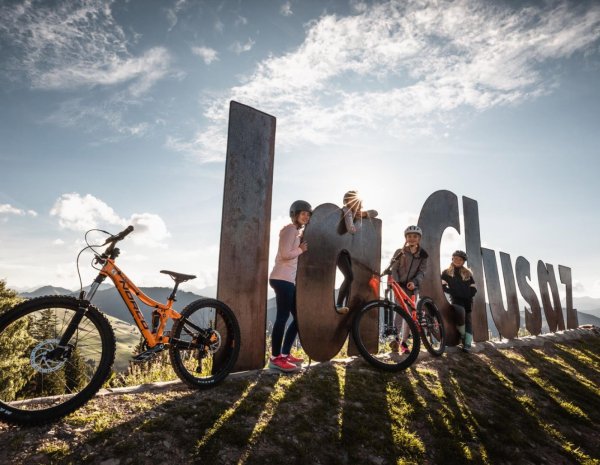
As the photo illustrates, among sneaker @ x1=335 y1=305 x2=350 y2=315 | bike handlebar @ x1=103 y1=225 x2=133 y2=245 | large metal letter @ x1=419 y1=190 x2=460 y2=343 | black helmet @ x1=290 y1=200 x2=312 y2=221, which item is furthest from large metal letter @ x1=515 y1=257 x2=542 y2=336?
bike handlebar @ x1=103 y1=225 x2=133 y2=245

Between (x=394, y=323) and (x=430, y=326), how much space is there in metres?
0.83

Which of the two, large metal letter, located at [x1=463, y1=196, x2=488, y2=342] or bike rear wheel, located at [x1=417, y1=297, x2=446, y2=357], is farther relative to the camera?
large metal letter, located at [x1=463, y1=196, x2=488, y2=342]

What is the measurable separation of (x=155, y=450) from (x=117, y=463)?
0.29 meters

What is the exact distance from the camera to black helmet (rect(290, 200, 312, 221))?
561 centimetres

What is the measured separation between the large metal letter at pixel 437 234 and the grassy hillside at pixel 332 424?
2.60 metres

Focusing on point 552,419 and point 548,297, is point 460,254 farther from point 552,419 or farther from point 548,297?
point 548,297

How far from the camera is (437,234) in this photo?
8805 millimetres

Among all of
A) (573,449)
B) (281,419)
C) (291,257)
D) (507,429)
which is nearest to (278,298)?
(291,257)

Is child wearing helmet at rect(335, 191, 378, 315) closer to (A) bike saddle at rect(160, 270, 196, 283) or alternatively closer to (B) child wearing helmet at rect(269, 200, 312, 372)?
(B) child wearing helmet at rect(269, 200, 312, 372)

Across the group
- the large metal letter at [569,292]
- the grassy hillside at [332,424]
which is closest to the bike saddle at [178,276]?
the grassy hillside at [332,424]

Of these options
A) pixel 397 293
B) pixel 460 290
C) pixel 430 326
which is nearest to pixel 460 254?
pixel 460 290

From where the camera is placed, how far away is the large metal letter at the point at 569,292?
17141mm

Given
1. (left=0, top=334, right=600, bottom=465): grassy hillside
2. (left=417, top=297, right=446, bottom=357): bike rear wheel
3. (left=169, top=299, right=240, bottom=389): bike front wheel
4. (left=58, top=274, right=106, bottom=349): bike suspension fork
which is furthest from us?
(left=417, top=297, right=446, bottom=357): bike rear wheel

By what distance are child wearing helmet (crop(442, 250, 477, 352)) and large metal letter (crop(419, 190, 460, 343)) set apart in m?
0.21
